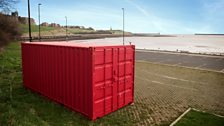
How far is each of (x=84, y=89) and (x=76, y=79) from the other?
602 mm

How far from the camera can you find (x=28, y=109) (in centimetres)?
834

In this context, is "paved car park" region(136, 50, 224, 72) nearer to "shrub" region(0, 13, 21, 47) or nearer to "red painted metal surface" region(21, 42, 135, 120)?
"red painted metal surface" region(21, 42, 135, 120)

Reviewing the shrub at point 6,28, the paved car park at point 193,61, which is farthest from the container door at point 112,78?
the shrub at point 6,28

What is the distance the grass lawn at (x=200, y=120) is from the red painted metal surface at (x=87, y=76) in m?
2.62

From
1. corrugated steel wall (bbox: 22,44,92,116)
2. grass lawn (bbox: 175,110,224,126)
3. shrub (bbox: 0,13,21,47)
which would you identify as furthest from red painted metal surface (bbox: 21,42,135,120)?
shrub (bbox: 0,13,21,47)

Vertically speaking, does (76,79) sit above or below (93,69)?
below

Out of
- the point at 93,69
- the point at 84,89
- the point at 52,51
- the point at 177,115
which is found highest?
the point at 52,51

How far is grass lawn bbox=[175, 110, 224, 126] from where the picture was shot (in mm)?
7316

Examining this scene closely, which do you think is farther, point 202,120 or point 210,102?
point 210,102

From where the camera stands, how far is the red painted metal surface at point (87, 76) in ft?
24.6

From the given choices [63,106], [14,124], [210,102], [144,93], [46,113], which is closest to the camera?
[14,124]

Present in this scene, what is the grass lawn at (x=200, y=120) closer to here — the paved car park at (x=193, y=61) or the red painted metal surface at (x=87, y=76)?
the red painted metal surface at (x=87, y=76)

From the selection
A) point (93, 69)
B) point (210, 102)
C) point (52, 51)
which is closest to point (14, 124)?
point (93, 69)

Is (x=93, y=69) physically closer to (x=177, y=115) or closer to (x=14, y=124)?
(x=14, y=124)
